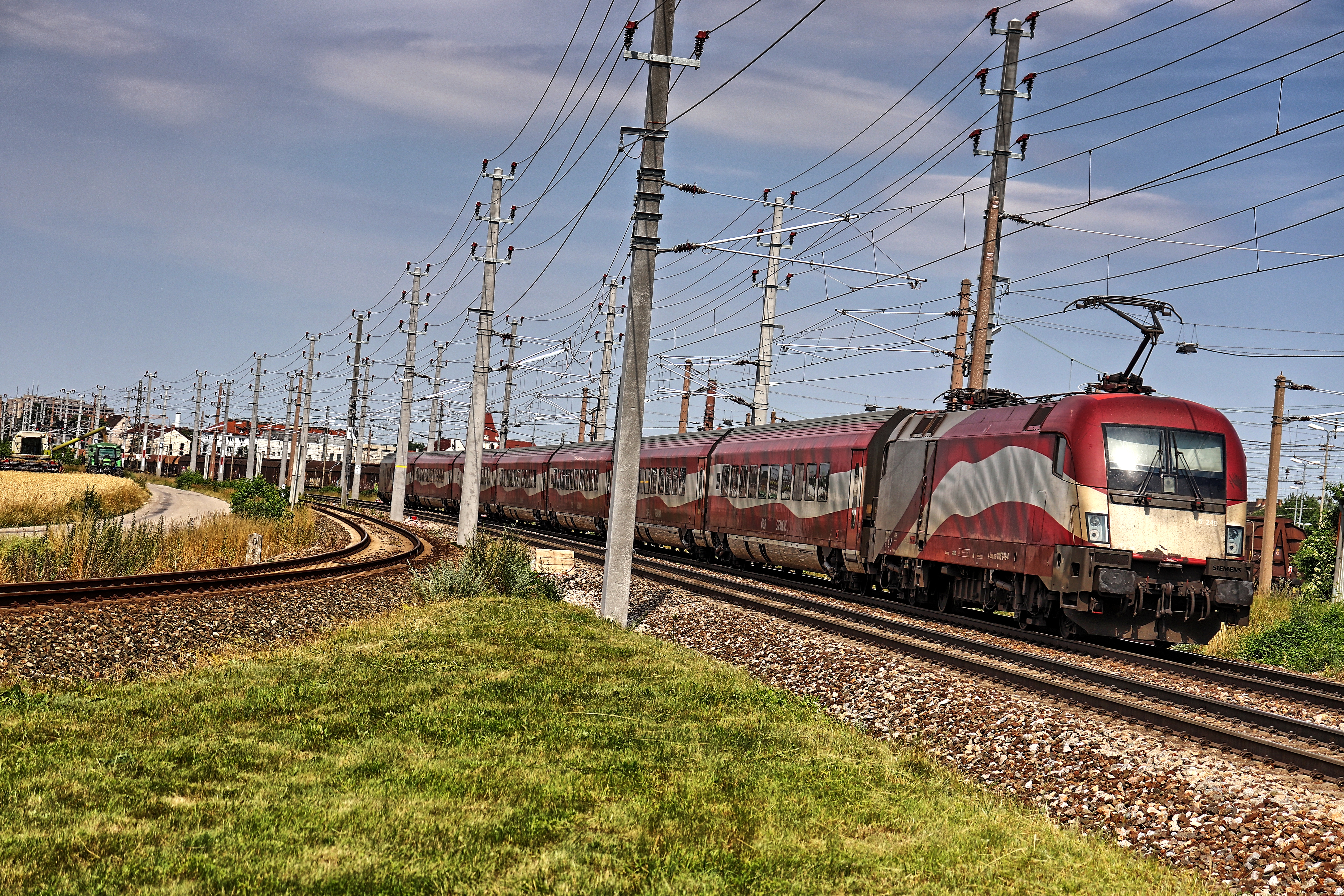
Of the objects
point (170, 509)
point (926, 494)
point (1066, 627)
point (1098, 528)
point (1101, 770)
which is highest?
point (926, 494)

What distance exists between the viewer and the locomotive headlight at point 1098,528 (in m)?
15.6

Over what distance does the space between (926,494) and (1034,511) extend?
150 inches

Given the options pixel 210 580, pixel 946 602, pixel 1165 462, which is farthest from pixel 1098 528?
pixel 210 580

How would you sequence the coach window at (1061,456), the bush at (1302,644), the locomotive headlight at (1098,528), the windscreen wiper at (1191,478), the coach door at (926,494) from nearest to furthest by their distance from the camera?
the locomotive headlight at (1098,528) → the windscreen wiper at (1191,478) → the coach window at (1061,456) → the bush at (1302,644) → the coach door at (926,494)

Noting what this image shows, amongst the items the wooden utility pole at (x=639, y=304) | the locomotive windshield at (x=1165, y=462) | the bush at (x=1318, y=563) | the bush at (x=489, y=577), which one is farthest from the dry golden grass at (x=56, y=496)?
the bush at (x=1318, y=563)

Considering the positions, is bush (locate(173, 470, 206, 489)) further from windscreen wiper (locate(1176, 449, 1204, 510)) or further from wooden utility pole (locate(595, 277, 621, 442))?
windscreen wiper (locate(1176, 449, 1204, 510))

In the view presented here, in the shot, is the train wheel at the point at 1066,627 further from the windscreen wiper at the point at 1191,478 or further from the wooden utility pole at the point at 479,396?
the wooden utility pole at the point at 479,396

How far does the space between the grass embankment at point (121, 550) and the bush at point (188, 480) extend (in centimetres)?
5800

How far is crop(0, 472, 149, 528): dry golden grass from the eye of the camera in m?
37.8

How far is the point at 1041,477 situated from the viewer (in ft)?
54.8

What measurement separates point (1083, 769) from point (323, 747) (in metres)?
5.90

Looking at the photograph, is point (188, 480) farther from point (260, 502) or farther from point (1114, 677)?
point (1114, 677)

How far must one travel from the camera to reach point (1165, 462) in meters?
16.0

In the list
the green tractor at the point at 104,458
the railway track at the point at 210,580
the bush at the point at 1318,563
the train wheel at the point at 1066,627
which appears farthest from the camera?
the green tractor at the point at 104,458
